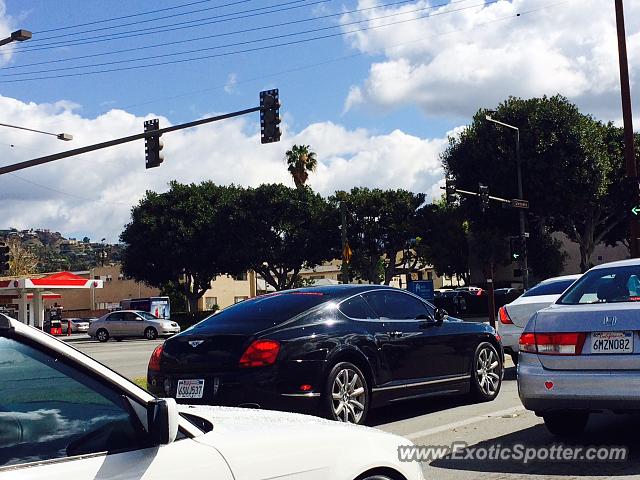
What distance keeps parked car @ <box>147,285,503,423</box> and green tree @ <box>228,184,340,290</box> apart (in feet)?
157

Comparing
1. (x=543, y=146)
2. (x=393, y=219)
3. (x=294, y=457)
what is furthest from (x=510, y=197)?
(x=294, y=457)

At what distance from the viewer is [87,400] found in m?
3.06

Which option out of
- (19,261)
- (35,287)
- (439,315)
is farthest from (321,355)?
(19,261)

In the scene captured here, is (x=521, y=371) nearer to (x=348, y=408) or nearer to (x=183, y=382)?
(x=348, y=408)

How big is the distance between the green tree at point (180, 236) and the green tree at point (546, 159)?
1721 centimetres

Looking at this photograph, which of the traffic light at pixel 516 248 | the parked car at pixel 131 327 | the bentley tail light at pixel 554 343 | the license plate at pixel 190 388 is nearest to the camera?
the bentley tail light at pixel 554 343

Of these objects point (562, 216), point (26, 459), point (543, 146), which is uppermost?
point (543, 146)

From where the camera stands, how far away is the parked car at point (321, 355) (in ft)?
24.9

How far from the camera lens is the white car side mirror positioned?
2920 millimetres

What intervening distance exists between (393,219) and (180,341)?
49718 millimetres

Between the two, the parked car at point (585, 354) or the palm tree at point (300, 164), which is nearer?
the parked car at point (585, 354)

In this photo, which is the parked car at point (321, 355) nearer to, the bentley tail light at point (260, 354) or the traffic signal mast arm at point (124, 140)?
the bentley tail light at point (260, 354)

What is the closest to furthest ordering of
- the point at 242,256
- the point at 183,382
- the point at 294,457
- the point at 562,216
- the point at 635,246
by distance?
the point at 294,457
the point at 183,382
the point at 635,246
the point at 562,216
the point at 242,256

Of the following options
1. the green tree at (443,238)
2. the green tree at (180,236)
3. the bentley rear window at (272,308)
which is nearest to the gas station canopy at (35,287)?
the green tree at (180,236)
